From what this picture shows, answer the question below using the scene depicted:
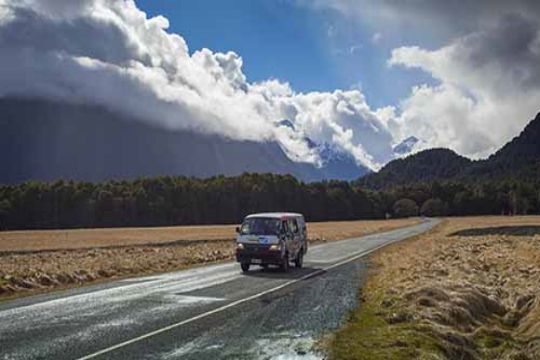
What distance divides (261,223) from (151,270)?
21.6 feet

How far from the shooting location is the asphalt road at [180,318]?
1127cm

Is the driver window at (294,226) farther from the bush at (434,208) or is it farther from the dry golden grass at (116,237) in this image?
the bush at (434,208)

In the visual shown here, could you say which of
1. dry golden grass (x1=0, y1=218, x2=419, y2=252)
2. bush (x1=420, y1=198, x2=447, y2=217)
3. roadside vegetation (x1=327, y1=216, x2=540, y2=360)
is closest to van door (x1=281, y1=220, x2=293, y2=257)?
roadside vegetation (x1=327, y1=216, x2=540, y2=360)

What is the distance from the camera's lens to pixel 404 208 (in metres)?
195

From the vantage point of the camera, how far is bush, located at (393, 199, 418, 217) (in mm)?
193375

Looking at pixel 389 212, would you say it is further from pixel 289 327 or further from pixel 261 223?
pixel 289 327

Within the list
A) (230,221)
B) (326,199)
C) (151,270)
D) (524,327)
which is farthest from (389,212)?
(524,327)

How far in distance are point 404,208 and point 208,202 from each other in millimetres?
69913

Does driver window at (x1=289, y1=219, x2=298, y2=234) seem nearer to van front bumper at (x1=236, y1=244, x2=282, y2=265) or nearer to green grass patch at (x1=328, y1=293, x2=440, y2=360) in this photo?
van front bumper at (x1=236, y1=244, x2=282, y2=265)

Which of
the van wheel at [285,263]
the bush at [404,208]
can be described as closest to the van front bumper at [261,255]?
the van wheel at [285,263]

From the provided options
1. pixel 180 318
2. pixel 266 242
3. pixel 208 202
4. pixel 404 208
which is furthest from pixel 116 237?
pixel 404 208

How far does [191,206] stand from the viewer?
154 meters

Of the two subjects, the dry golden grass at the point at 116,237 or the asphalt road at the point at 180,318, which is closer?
the asphalt road at the point at 180,318

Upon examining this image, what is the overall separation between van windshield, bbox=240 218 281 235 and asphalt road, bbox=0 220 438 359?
3.80 m
